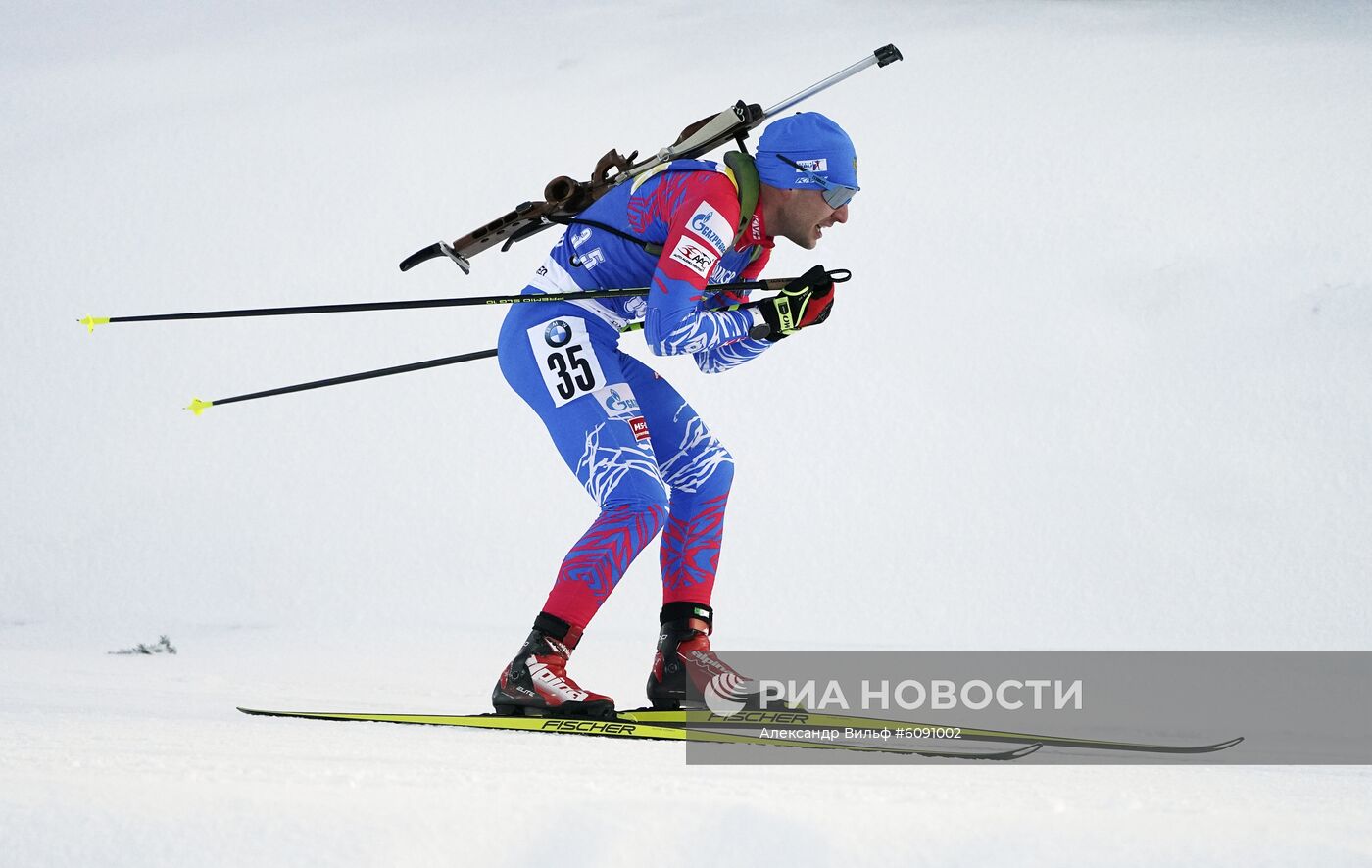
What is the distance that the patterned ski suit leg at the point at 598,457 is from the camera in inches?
99.8

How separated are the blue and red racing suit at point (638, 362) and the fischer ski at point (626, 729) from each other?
234 millimetres

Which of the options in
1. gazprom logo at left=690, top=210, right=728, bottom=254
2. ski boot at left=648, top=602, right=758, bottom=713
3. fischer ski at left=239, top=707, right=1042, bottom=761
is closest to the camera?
fischer ski at left=239, top=707, right=1042, bottom=761

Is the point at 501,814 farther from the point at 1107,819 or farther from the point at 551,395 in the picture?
the point at 551,395

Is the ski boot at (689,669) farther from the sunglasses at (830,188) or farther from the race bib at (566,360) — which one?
the sunglasses at (830,188)

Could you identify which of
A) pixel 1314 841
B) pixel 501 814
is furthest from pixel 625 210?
pixel 1314 841

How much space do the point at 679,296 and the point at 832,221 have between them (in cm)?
48

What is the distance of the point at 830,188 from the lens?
263cm

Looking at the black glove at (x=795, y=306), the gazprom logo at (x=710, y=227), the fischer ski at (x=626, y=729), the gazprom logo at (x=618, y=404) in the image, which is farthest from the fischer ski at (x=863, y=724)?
the gazprom logo at (x=710, y=227)

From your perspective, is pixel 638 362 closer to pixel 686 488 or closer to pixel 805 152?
pixel 686 488

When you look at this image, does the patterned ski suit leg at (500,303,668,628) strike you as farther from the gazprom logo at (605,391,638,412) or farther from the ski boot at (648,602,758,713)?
the ski boot at (648,602,758,713)

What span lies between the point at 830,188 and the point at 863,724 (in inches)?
45.0

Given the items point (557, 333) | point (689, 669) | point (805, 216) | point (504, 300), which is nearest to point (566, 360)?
point (557, 333)

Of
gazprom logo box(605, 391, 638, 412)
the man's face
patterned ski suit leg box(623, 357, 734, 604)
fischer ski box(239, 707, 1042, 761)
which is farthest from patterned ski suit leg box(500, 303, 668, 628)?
the man's face

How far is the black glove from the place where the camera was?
2.61m
